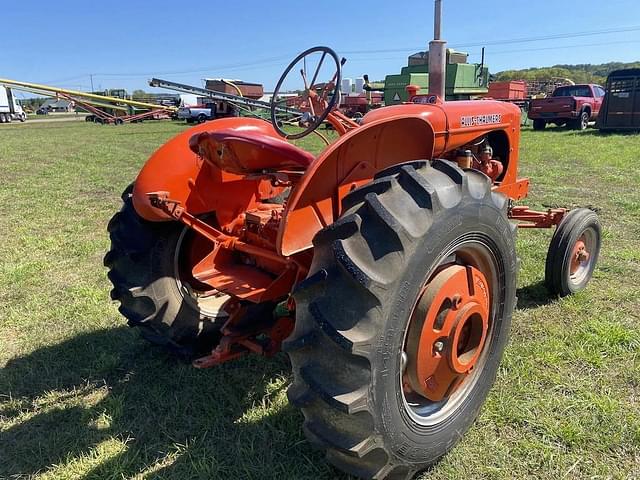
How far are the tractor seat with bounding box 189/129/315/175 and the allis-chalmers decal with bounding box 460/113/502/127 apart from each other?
120cm

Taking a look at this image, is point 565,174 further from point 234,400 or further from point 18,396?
point 18,396

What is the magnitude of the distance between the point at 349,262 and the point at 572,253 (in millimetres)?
2538

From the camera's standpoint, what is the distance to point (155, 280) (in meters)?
2.73

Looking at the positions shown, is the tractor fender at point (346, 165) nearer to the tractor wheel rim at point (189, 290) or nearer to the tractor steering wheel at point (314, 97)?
the tractor steering wheel at point (314, 97)

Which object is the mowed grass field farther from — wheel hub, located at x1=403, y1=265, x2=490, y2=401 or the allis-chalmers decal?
the allis-chalmers decal

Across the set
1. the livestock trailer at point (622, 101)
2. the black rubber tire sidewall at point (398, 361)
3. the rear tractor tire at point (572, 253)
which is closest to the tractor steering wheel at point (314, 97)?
the black rubber tire sidewall at point (398, 361)

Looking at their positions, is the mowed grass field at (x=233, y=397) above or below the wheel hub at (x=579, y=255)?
below

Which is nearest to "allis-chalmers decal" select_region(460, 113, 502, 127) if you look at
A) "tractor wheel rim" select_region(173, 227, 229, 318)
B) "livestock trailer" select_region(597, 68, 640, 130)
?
"tractor wheel rim" select_region(173, 227, 229, 318)

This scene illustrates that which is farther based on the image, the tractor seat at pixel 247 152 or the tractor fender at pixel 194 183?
→ the tractor fender at pixel 194 183

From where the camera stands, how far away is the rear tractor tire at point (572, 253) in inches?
137

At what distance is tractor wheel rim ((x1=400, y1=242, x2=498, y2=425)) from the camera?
1.96 m

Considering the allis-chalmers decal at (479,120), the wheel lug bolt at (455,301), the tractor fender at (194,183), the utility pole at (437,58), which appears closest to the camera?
the wheel lug bolt at (455,301)

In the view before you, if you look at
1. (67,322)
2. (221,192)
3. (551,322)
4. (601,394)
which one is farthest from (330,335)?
(67,322)

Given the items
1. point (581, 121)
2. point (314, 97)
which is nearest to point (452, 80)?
point (581, 121)
